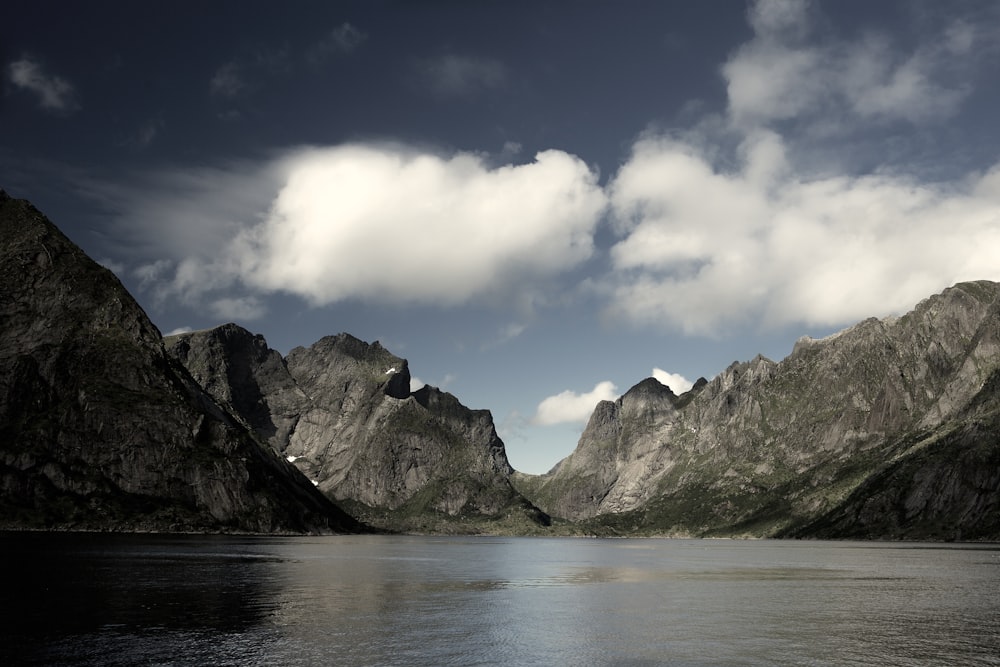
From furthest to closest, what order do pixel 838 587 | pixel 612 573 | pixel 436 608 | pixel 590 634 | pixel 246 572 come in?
pixel 612 573, pixel 246 572, pixel 838 587, pixel 436 608, pixel 590 634

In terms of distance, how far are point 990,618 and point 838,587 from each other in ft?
123

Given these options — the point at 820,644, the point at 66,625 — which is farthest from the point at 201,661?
the point at 820,644

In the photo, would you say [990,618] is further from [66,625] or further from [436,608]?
[66,625]

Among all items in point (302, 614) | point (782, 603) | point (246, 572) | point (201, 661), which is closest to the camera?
point (201, 661)

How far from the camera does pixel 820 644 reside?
2213 inches

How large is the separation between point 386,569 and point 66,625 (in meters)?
91.2

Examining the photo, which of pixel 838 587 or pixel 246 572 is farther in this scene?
pixel 246 572

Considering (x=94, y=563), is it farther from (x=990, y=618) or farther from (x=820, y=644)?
(x=990, y=618)

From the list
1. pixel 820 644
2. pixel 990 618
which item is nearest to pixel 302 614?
pixel 820 644

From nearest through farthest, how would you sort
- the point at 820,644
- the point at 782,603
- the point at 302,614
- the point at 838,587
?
the point at 820,644, the point at 302,614, the point at 782,603, the point at 838,587

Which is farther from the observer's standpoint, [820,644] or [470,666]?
[820,644]

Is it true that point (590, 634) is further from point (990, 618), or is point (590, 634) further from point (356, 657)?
point (990, 618)

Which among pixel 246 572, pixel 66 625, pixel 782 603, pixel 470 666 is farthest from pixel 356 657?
pixel 246 572

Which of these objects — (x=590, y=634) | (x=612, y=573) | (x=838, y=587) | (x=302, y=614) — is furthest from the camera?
(x=612, y=573)
